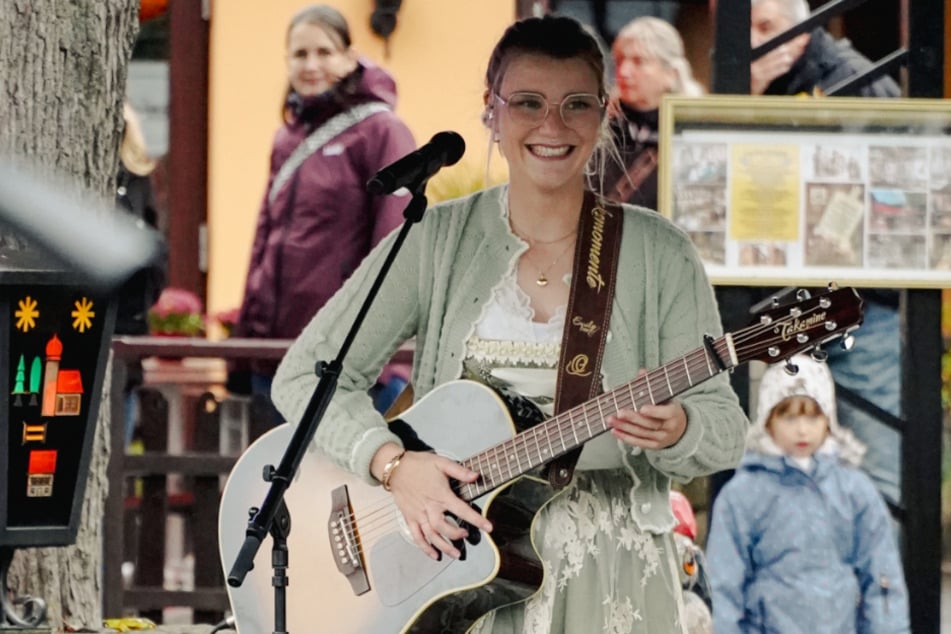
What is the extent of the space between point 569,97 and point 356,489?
2.97 feet

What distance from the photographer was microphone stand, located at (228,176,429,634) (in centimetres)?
360

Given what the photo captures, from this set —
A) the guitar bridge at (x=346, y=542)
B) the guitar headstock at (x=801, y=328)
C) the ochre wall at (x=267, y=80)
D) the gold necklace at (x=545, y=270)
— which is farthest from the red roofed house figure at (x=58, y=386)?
the ochre wall at (x=267, y=80)

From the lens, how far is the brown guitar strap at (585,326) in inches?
140

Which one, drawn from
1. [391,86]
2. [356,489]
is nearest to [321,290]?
[391,86]

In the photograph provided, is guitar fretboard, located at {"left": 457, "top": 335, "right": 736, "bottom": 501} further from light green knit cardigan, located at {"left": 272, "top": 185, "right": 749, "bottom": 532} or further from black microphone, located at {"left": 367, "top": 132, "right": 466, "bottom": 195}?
black microphone, located at {"left": 367, "top": 132, "right": 466, "bottom": 195}

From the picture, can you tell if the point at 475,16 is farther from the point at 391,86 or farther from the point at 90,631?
the point at 90,631

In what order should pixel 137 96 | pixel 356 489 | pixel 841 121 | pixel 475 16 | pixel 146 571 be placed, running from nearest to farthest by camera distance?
pixel 356 489
pixel 841 121
pixel 146 571
pixel 475 16
pixel 137 96

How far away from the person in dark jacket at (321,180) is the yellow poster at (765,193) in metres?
1.77

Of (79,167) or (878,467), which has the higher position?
(79,167)

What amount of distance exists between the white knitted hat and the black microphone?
2.30m

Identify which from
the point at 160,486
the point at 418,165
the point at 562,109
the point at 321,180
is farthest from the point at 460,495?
the point at 321,180

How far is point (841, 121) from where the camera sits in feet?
18.1

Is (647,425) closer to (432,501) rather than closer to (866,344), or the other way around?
(432,501)

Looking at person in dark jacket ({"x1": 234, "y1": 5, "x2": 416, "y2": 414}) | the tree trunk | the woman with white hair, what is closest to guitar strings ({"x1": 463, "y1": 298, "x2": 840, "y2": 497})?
the tree trunk
